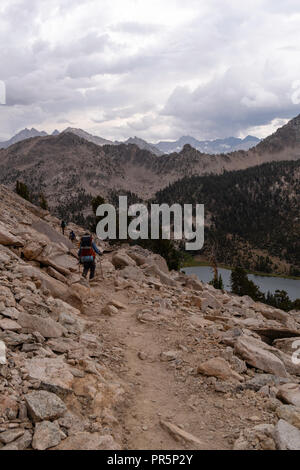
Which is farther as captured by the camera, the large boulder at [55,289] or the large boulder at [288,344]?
the large boulder at [55,289]

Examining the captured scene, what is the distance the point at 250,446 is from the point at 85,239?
12.7 m

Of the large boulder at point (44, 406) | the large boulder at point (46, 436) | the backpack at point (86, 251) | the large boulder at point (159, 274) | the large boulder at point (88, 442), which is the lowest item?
the large boulder at point (159, 274)

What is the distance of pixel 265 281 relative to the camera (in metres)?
174

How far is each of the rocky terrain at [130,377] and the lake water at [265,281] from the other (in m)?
142

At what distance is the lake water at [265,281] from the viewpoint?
153962 mm

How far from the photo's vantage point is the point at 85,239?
17.2 m

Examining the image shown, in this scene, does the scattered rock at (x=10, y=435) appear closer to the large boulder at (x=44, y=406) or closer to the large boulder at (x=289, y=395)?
the large boulder at (x=44, y=406)

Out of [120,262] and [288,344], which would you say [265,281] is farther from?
[288,344]

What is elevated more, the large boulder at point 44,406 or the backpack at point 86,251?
the backpack at point 86,251

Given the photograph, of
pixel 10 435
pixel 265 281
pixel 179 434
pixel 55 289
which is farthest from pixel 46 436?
pixel 265 281

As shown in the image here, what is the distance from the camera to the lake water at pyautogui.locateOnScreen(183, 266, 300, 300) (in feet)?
505

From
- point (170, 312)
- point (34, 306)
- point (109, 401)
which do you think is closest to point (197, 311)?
point (170, 312)

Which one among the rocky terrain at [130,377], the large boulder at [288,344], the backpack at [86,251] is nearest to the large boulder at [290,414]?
the rocky terrain at [130,377]
